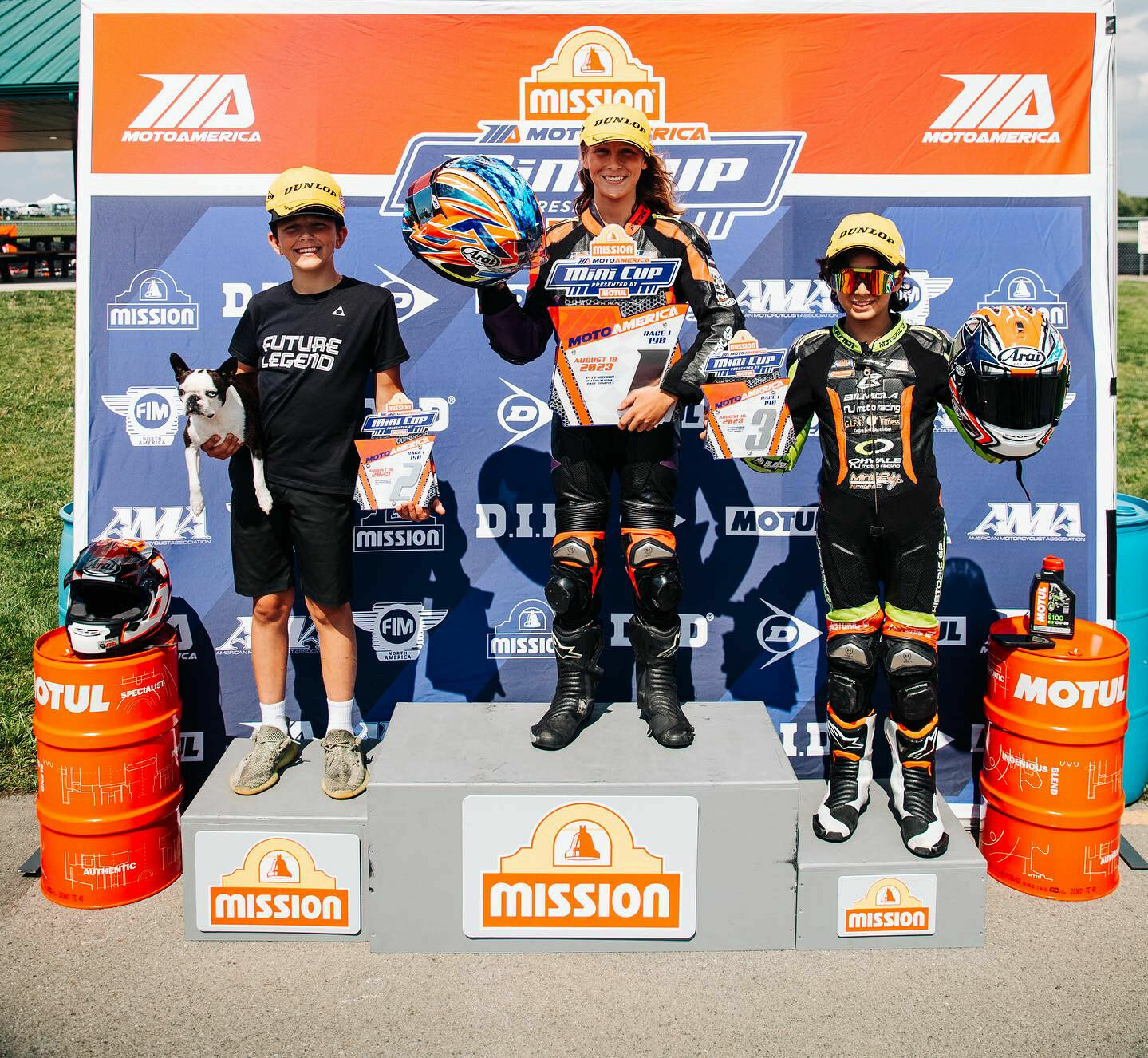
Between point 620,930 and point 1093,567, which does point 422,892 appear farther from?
point 1093,567

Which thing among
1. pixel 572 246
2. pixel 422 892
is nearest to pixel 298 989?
pixel 422 892

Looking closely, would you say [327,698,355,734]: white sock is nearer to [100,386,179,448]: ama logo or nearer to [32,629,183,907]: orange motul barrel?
[32,629,183,907]: orange motul barrel

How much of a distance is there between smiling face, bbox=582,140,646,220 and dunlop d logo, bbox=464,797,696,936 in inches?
76.3

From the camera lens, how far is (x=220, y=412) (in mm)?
3510

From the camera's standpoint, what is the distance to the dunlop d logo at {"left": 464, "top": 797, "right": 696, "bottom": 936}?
3447 millimetres

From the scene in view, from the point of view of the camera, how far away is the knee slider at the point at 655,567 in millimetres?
3596

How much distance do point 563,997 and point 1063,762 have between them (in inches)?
73.7

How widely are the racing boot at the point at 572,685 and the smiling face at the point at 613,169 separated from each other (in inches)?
55.7

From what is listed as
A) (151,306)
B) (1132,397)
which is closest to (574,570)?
(151,306)

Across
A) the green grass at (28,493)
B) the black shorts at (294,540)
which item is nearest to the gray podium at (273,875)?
the black shorts at (294,540)

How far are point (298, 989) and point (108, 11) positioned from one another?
Result: 360 cm

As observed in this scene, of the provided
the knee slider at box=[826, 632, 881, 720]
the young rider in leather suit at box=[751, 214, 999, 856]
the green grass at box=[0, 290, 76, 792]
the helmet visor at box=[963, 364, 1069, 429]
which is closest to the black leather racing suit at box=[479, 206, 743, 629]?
the young rider in leather suit at box=[751, 214, 999, 856]

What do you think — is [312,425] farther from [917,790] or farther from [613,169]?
[917,790]

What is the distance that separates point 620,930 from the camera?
3484mm
